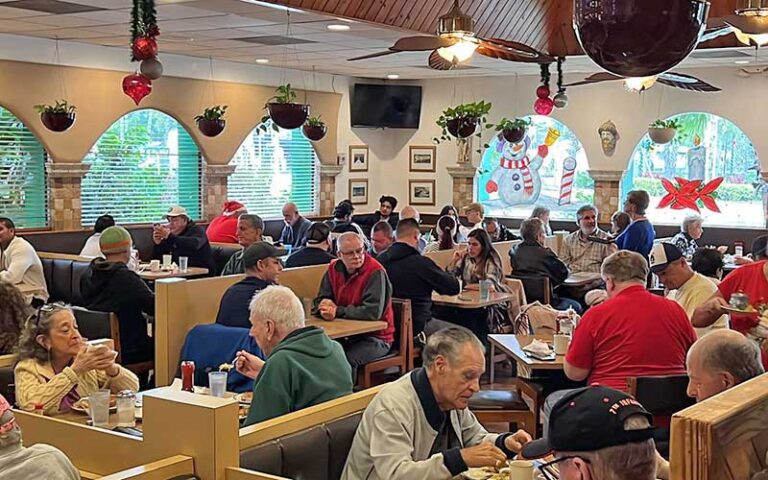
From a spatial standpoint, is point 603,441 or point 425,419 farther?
point 425,419

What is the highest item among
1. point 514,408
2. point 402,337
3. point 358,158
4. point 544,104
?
point 544,104

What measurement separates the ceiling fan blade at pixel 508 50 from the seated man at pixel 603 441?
4.14 metres

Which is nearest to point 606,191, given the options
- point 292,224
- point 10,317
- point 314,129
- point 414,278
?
point 314,129

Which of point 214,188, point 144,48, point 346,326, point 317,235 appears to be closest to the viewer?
point 144,48

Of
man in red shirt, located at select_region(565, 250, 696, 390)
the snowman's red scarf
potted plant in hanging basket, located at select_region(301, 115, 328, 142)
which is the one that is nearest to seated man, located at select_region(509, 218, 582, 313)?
man in red shirt, located at select_region(565, 250, 696, 390)

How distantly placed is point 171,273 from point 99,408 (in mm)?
4781

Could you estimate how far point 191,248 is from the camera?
915 cm

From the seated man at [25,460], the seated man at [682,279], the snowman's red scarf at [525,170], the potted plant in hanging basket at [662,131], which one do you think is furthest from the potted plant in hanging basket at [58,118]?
the seated man at [25,460]

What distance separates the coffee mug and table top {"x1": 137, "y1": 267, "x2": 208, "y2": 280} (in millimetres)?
4182

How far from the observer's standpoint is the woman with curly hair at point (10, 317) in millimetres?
4660

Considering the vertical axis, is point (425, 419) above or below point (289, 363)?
below

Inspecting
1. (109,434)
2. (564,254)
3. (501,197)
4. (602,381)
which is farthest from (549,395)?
(501,197)

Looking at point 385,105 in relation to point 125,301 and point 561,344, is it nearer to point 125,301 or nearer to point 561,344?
point 125,301

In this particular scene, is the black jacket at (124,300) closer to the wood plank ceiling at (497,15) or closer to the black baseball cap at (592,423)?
the wood plank ceiling at (497,15)
